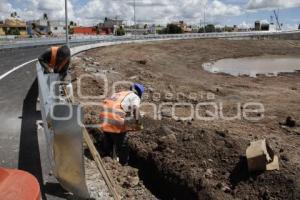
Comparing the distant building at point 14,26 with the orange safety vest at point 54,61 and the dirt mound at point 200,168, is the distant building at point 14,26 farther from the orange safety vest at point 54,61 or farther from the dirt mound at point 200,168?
the dirt mound at point 200,168

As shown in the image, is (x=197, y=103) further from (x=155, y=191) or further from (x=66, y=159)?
(x=66, y=159)

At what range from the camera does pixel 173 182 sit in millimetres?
8164

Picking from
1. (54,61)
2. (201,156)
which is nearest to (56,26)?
(54,61)

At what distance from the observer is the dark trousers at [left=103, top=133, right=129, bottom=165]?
7.93 metres

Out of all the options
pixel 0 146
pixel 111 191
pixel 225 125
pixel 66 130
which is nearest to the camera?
pixel 66 130

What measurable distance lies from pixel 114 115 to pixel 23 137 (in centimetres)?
196

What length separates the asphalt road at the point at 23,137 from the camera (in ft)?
20.6

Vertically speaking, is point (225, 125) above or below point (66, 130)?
below

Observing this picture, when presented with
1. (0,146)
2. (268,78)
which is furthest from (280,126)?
(268,78)

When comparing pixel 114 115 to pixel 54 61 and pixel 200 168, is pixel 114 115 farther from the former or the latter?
pixel 54 61

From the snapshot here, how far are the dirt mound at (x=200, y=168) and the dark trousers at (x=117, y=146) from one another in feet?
2.26

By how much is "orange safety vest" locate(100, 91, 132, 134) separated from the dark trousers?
25 cm

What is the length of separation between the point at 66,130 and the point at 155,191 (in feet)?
11.8

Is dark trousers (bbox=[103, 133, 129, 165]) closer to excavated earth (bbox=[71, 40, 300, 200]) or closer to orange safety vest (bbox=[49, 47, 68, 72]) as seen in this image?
excavated earth (bbox=[71, 40, 300, 200])
